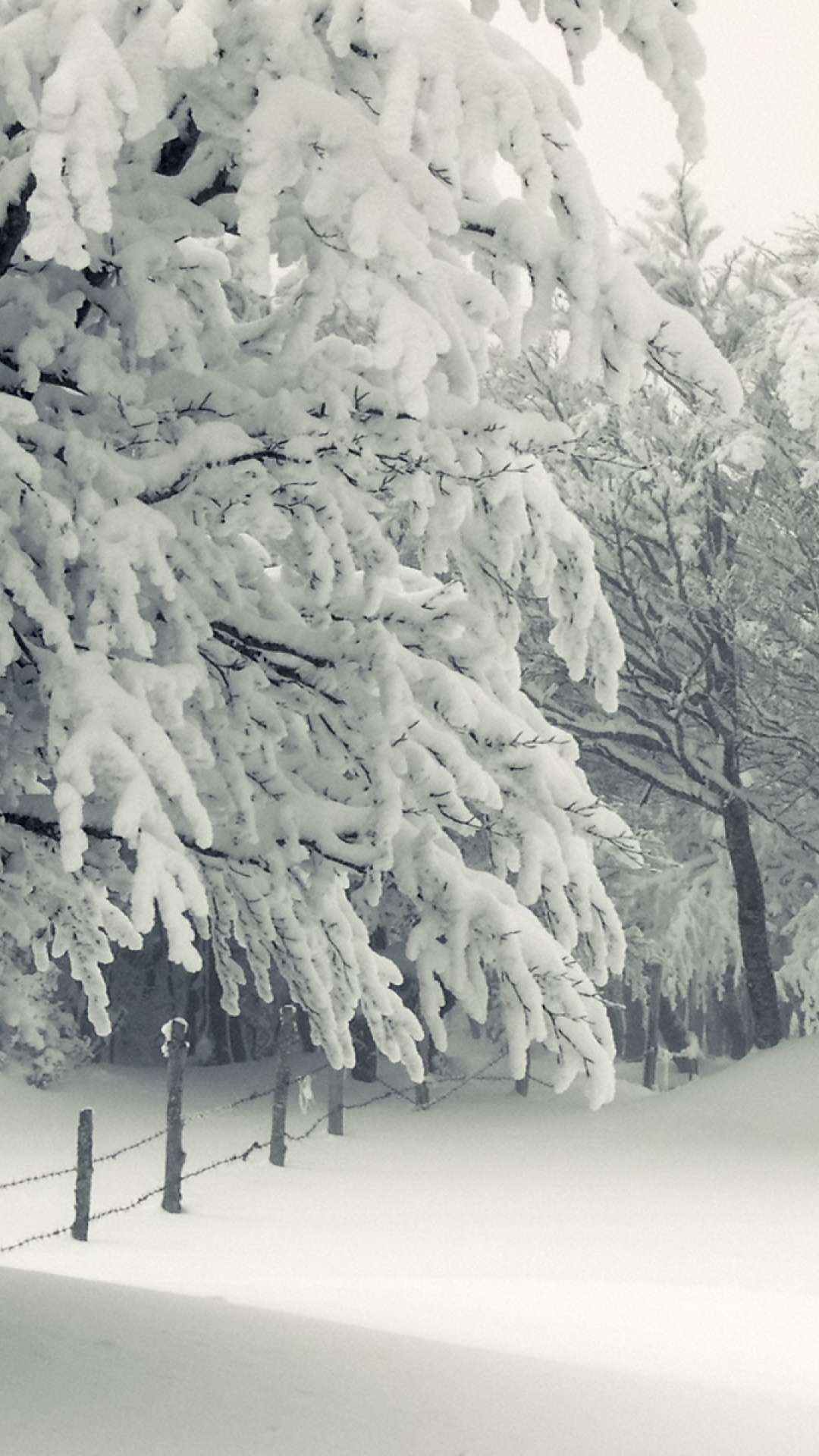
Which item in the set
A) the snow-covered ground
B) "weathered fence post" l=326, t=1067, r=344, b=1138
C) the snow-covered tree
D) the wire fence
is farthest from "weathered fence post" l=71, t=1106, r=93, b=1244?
the snow-covered tree

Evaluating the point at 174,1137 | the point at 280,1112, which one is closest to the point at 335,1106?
the point at 280,1112

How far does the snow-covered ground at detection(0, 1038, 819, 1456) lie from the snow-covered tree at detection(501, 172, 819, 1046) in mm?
3321

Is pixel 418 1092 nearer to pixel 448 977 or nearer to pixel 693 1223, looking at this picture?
pixel 693 1223

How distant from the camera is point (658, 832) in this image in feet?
71.4

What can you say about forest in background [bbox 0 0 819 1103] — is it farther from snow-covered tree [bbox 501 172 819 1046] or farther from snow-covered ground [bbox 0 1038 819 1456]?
snow-covered tree [bbox 501 172 819 1046]

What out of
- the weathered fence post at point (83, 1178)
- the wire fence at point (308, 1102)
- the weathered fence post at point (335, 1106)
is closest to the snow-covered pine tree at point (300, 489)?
the weathered fence post at point (83, 1178)

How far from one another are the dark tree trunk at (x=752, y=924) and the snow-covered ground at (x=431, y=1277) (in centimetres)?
64

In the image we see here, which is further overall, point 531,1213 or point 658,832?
point 658,832

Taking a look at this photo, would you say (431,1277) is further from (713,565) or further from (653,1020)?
(653,1020)

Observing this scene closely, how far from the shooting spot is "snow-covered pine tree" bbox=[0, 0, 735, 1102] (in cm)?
443

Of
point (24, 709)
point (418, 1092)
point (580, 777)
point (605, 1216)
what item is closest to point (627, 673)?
point (418, 1092)

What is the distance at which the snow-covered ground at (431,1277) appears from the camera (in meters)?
5.34

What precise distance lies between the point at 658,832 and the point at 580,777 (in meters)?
15.4

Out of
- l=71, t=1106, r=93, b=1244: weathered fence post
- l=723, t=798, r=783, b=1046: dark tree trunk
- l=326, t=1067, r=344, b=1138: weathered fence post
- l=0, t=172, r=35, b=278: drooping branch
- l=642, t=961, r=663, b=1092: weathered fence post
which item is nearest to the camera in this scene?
l=0, t=172, r=35, b=278: drooping branch
